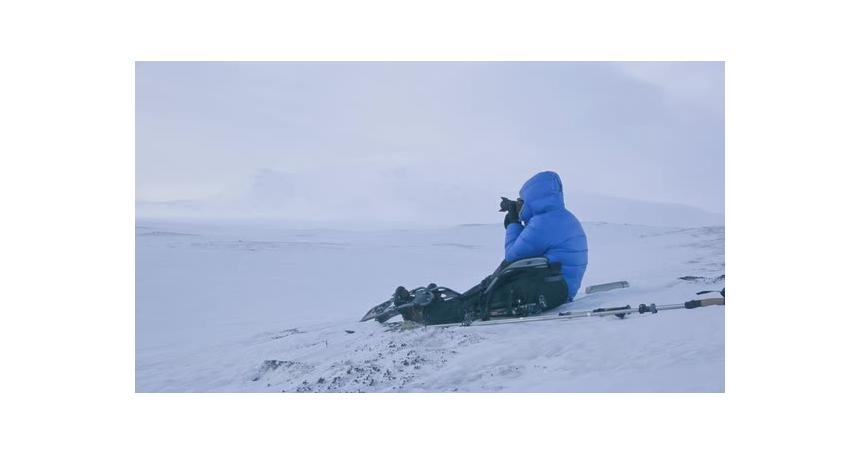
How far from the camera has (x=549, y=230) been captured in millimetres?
5164

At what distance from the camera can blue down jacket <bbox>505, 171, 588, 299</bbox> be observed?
5.17 m

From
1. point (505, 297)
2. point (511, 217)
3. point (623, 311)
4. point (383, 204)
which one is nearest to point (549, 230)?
point (511, 217)

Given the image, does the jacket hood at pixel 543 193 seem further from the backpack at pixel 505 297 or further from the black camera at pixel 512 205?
the backpack at pixel 505 297

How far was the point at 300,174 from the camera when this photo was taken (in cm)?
642

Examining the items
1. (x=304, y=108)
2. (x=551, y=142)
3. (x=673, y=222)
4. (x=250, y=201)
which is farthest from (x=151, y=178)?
(x=673, y=222)

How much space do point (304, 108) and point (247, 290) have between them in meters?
1.67

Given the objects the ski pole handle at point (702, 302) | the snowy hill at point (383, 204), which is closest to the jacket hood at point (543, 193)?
the snowy hill at point (383, 204)

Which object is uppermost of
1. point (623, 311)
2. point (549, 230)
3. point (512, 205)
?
point (512, 205)

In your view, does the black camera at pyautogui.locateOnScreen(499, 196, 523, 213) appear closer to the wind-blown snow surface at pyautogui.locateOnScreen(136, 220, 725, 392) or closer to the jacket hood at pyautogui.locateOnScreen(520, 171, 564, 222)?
the jacket hood at pyautogui.locateOnScreen(520, 171, 564, 222)

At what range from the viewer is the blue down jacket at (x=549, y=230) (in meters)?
5.17

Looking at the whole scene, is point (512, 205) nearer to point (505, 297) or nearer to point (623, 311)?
point (505, 297)

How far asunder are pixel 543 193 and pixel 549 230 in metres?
0.27
